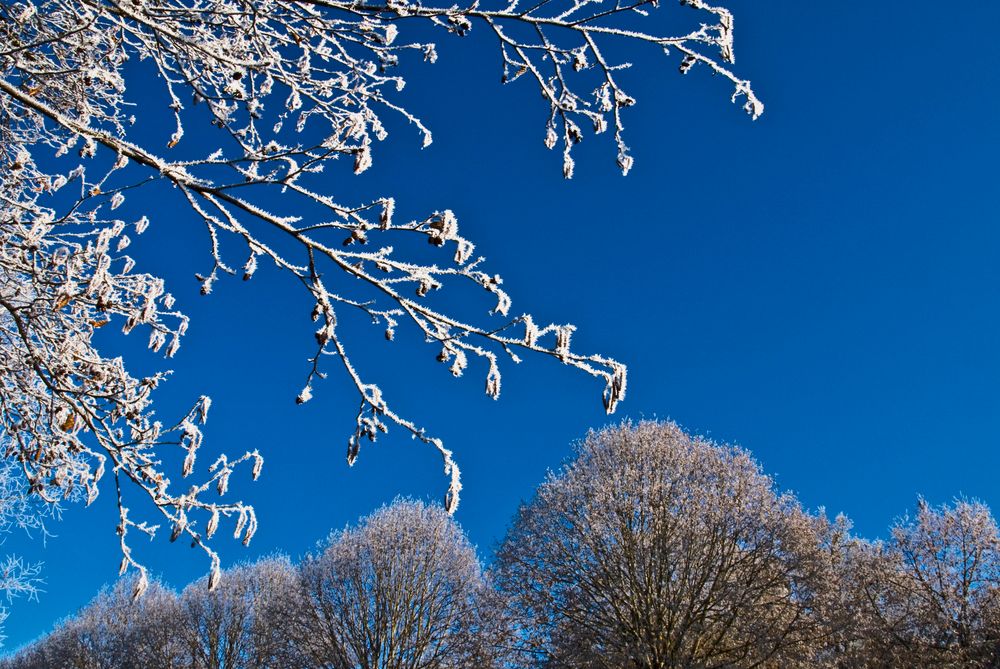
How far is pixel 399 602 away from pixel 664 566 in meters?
7.61

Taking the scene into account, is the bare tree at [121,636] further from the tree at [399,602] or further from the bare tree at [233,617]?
the tree at [399,602]

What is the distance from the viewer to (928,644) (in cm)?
1530

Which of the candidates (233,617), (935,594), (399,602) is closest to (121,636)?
(233,617)

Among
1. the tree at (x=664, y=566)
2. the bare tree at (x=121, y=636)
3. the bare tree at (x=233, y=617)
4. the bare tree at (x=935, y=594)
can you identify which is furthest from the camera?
the bare tree at (x=121, y=636)

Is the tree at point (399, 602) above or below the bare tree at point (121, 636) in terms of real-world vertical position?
below

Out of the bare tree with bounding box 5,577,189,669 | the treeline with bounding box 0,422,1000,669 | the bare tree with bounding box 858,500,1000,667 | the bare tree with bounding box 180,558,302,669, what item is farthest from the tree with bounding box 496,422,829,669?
the bare tree with bounding box 5,577,189,669

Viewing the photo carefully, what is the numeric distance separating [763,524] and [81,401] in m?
13.0

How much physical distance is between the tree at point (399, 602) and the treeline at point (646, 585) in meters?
0.04

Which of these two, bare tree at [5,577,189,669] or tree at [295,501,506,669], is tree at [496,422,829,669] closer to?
tree at [295,501,506,669]

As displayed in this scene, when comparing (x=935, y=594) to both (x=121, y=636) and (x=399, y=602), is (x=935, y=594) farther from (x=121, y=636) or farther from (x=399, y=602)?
(x=121, y=636)

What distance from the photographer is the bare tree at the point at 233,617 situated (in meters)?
23.8

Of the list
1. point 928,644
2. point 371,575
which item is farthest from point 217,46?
point 928,644

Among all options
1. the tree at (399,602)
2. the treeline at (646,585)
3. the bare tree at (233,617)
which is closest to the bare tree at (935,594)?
the treeline at (646,585)

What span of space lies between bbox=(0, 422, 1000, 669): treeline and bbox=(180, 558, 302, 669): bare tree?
3.77m
